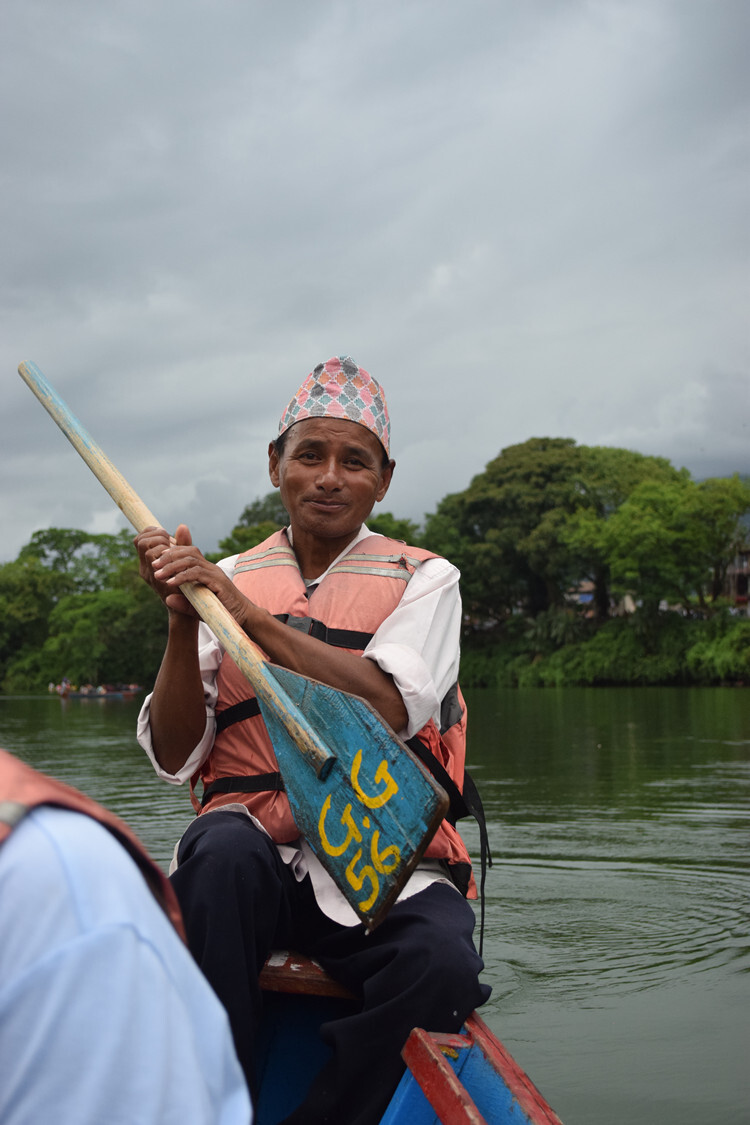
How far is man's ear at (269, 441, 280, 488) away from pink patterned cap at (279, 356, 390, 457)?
0.15 metres

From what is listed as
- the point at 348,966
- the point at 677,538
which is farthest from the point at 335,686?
the point at 677,538

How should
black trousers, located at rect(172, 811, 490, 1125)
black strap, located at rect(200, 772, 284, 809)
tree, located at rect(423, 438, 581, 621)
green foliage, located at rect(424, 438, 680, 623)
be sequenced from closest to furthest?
black trousers, located at rect(172, 811, 490, 1125) < black strap, located at rect(200, 772, 284, 809) < green foliage, located at rect(424, 438, 680, 623) < tree, located at rect(423, 438, 581, 621)

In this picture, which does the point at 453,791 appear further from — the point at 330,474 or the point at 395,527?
the point at 395,527

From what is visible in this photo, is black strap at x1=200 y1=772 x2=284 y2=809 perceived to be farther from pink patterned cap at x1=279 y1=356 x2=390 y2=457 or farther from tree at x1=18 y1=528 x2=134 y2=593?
tree at x1=18 y1=528 x2=134 y2=593

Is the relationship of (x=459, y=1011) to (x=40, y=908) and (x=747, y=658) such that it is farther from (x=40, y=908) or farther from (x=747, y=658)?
(x=747, y=658)

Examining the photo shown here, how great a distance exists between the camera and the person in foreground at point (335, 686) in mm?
1916

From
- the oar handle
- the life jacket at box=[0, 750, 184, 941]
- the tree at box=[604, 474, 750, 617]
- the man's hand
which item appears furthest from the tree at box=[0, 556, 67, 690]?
the life jacket at box=[0, 750, 184, 941]

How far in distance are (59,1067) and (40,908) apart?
3.3 inches

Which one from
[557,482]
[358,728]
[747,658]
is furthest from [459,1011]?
[557,482]

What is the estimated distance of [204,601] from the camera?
2148 millimetres

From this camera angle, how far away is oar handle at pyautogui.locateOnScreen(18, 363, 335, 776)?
6.39ft

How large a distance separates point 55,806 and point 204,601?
1525mm

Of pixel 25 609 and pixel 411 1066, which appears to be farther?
pixel 25 609

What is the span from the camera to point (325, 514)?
2545 millimetres
